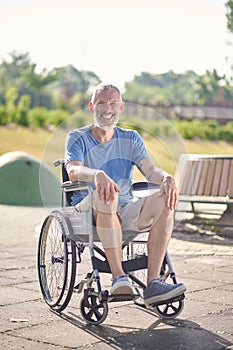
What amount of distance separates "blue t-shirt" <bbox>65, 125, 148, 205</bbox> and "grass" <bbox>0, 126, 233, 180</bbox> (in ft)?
0.69

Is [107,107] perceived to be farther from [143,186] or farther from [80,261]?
[80,261]

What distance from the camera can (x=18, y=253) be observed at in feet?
27.1

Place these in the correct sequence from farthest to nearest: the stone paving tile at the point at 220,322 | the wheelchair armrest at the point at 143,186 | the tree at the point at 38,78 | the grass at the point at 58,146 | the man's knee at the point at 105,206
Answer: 1. the tree at the point at 38,78
2. the grass at the point at 58,146
3. the wheelchair armrest at the point at 143,186
4. the man's knee at the point at 105,206
5. the stone paving tile at the point at 220,322

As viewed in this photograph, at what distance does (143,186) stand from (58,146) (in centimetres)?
79

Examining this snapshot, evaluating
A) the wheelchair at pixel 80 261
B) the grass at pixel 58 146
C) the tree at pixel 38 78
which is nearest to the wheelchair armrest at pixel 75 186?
the wheelchair at pixel 80 261

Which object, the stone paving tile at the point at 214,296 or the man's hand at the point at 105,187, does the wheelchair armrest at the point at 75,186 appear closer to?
the man's hand at the point at 105,187

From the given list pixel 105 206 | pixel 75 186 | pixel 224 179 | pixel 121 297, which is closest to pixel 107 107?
pixel 75 186

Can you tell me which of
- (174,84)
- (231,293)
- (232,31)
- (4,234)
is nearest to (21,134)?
(232,31)

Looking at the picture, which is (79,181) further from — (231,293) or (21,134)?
(21,134)

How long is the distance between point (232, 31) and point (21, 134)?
25.4 metres

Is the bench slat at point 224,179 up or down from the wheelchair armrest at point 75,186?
down

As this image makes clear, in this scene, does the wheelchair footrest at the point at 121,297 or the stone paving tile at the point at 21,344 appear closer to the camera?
the stone paving tile at the point at 21,344

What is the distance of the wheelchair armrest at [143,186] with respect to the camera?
540 centimetres

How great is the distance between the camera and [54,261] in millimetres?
5484
